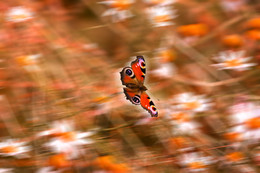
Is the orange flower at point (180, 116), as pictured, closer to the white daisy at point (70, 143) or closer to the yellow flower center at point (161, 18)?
the white daisy at point (70, 143)

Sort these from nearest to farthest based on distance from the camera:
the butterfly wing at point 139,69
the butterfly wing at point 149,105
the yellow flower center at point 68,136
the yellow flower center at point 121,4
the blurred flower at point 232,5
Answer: the butterfly wing at point 149,105 → the butterfly wing at point 139,69 → the yellow flower center at point 68,136 → the yellow flower center at point 121,4 → the blurred flower at point 232,5

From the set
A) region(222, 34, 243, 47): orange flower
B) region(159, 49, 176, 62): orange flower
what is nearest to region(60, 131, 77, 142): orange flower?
region(159, 49, 176, 62): orange flower

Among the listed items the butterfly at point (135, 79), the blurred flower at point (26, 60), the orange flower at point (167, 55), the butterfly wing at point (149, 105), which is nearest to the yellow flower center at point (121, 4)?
the orange flower at point (167, 55)

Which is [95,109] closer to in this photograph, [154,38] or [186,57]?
[154,38]

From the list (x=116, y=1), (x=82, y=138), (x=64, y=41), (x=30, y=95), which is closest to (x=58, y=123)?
(x=82, y=138)

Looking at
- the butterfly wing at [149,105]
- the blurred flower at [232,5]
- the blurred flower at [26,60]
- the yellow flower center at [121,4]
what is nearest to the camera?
the butterfly wing at [149,105]

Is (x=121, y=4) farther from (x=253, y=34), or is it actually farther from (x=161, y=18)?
(x=253, y=34)
